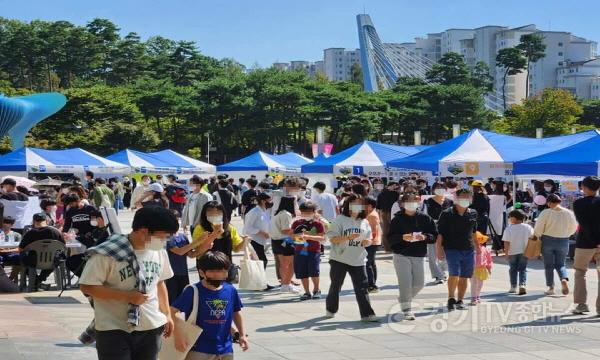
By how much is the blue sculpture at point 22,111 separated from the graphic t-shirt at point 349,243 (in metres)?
39.7

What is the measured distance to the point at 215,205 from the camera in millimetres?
9117

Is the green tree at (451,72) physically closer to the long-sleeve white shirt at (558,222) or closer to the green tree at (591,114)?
the green tree at (591,114)

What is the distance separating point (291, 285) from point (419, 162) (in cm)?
1169

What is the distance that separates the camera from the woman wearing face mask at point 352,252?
9961 millimetres

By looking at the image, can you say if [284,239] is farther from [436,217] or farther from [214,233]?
[214,233]

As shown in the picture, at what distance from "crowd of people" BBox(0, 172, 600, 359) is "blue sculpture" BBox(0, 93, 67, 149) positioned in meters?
31.8

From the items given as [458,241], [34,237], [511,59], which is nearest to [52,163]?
[34,237]

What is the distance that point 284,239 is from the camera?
41.1ft

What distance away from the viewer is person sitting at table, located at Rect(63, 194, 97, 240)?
13117 mm

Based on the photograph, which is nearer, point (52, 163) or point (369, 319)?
point (369, 319)

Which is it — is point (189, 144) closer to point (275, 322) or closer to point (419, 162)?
point (419, 162)

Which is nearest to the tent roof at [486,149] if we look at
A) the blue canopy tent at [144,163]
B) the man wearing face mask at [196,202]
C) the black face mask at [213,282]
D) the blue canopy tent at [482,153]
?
the blue canopy tent at [482,153]

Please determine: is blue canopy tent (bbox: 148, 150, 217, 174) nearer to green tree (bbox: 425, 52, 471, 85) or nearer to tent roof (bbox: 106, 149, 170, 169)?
tent roof (bbox: 106, 149, 170, 169)

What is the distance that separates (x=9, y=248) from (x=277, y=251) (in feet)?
13.6
